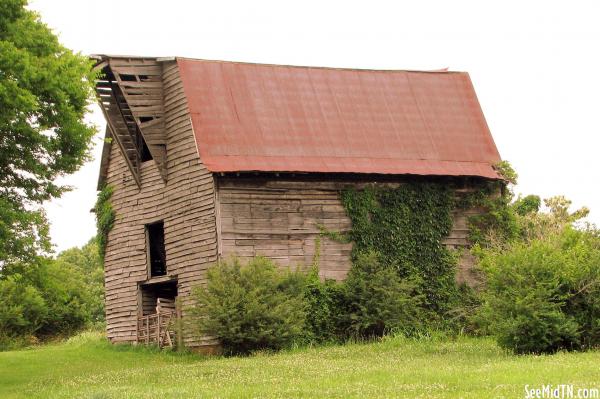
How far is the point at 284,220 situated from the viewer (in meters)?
35.6

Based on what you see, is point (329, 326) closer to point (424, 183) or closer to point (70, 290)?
point (424, 183)

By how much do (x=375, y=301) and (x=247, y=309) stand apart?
217 inches

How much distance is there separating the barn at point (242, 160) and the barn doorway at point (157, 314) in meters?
0.05

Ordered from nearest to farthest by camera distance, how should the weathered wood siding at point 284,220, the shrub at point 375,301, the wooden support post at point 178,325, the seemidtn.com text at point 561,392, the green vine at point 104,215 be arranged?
1. the seemidtn.com text at point 561,392
2. the wooden support post at point 178,325
3. the weathered wood siding at point 284,220
4. the shrub at point 375,301
5. the green vine at point 104,215

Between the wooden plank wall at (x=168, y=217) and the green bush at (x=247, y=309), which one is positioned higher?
the wooden plank wall at (x=168, y=217)

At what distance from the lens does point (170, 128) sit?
37.0m

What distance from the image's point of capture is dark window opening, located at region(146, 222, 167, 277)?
3894 centimetres

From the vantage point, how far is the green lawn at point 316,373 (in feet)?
63.0

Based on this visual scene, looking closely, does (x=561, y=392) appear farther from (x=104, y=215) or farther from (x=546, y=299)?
(x=104, y=215)

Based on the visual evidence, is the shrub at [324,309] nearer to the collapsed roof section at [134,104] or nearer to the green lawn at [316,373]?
the green lawn at [316,373]

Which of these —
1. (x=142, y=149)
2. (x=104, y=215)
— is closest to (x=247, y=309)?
(x=142, y=149)

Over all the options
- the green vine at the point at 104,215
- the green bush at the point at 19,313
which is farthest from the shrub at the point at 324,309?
the green bush at the point at 19,313

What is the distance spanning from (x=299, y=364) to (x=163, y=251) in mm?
14232

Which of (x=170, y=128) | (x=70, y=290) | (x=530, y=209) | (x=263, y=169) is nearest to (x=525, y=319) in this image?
(x=263, y=169)
